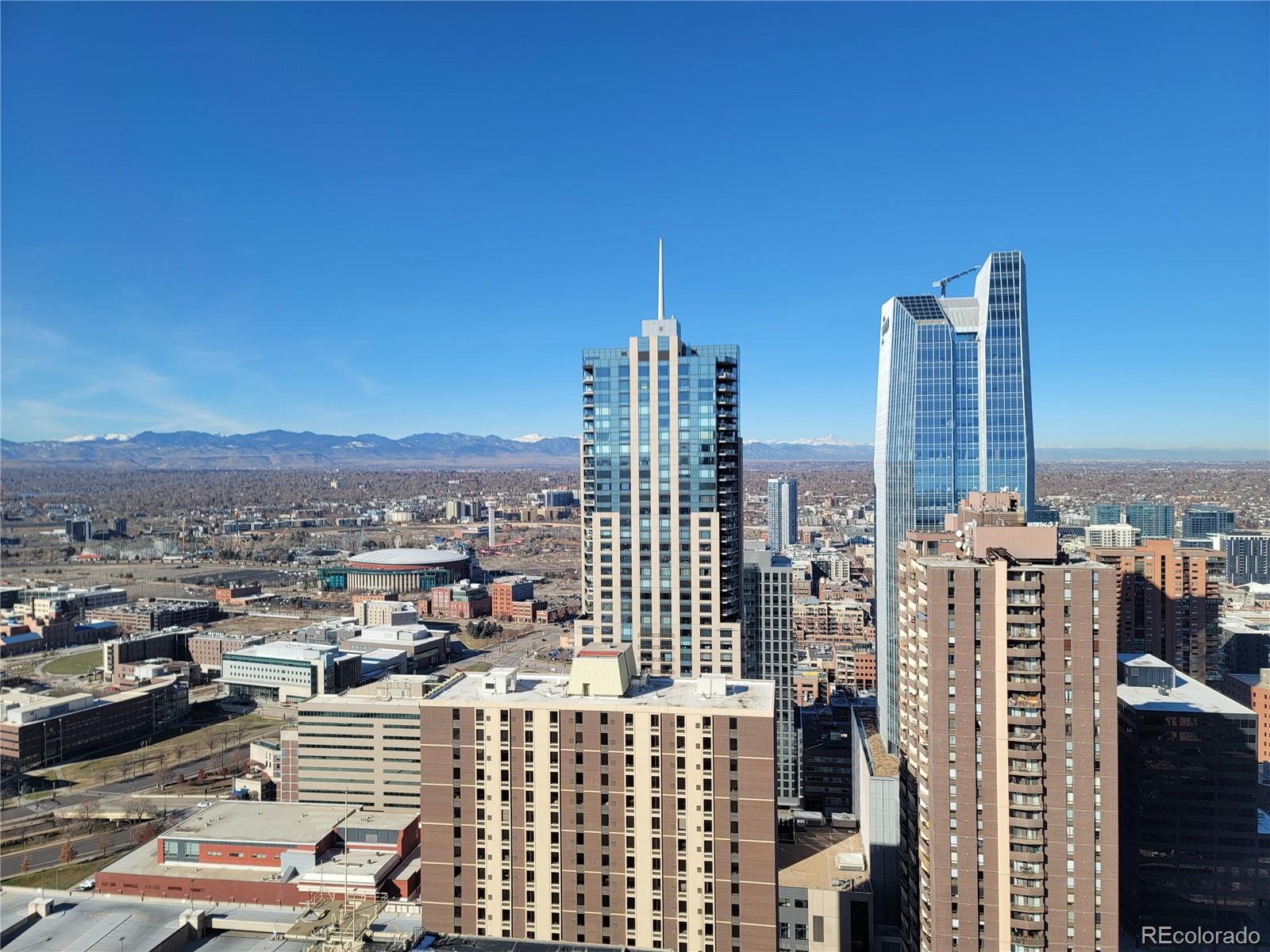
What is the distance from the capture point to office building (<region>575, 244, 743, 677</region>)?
2491cm

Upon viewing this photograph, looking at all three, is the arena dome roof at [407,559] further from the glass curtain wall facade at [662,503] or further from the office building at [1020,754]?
the office building at [1020,754]

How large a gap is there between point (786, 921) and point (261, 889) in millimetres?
15461

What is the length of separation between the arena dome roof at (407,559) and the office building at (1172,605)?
217 feet

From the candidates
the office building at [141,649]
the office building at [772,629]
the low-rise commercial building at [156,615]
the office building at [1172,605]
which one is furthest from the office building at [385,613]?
the office building at [1172,605]

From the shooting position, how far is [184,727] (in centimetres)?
4584

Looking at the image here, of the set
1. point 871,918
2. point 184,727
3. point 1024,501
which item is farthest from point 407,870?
point 184,727

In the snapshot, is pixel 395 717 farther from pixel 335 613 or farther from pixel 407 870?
pixel 335 613

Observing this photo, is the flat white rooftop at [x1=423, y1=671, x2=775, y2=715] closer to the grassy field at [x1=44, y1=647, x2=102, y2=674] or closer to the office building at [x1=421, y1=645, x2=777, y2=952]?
the office building at [x1=421, y1=645, x2=777, y2=952]

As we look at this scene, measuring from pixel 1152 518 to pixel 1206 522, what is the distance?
13.9 ft

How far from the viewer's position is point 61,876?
2716 cm

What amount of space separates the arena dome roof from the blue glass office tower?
6554 centimetres

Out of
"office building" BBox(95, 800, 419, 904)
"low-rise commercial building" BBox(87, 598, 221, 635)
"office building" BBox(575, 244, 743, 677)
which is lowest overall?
"office building" BBox(95, 800, 419, 904)

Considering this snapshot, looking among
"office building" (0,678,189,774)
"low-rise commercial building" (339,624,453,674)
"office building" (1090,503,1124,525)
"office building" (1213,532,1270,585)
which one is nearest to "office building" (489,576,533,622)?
"low-rise commercial building" (339,624,453,674)

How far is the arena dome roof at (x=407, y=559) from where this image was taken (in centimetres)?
8850
